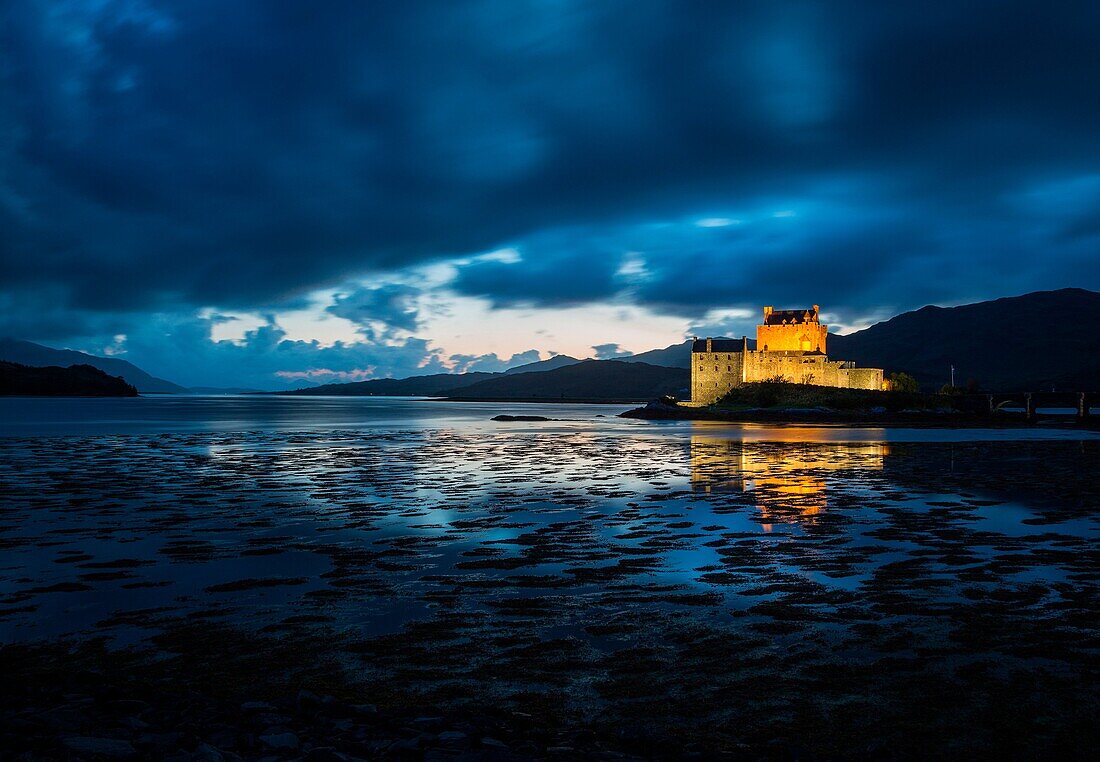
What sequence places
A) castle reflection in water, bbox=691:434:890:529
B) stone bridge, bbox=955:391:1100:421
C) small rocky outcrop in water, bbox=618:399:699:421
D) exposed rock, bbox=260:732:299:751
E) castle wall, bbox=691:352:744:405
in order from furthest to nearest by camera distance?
castle wall, bbox=691:352:744:405 < small rocky outcrop in water, bbox=618:399:699:421 < stone bridge, bbox=955:391:1100:421 < castle reflection in water, bbox=691:434:890:529 < exposed rock, bbox=260:732:299:751

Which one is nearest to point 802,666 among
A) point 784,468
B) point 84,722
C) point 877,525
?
point 84,722

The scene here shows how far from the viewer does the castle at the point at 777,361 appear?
12031 cm

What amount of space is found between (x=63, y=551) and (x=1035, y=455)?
44.1 m

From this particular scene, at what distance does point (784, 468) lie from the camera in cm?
3089

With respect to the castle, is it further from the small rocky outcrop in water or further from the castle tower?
the small rocky outcrop in water

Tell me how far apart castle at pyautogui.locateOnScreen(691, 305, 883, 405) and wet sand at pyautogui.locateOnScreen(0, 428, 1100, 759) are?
105127 mm

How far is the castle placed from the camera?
120 m

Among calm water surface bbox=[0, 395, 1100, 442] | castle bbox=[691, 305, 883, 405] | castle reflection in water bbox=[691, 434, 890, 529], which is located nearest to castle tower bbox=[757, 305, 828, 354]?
Result: castle bbox=[691, 305, 883, 405]

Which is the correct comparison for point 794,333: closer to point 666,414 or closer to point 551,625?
point 666,414

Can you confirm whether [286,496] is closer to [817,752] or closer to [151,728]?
[151,728]

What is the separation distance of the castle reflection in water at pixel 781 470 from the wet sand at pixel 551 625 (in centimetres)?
54

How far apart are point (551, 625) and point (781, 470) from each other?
2351 cm

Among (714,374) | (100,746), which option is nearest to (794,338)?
(714,374)

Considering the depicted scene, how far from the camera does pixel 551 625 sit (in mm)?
8898
